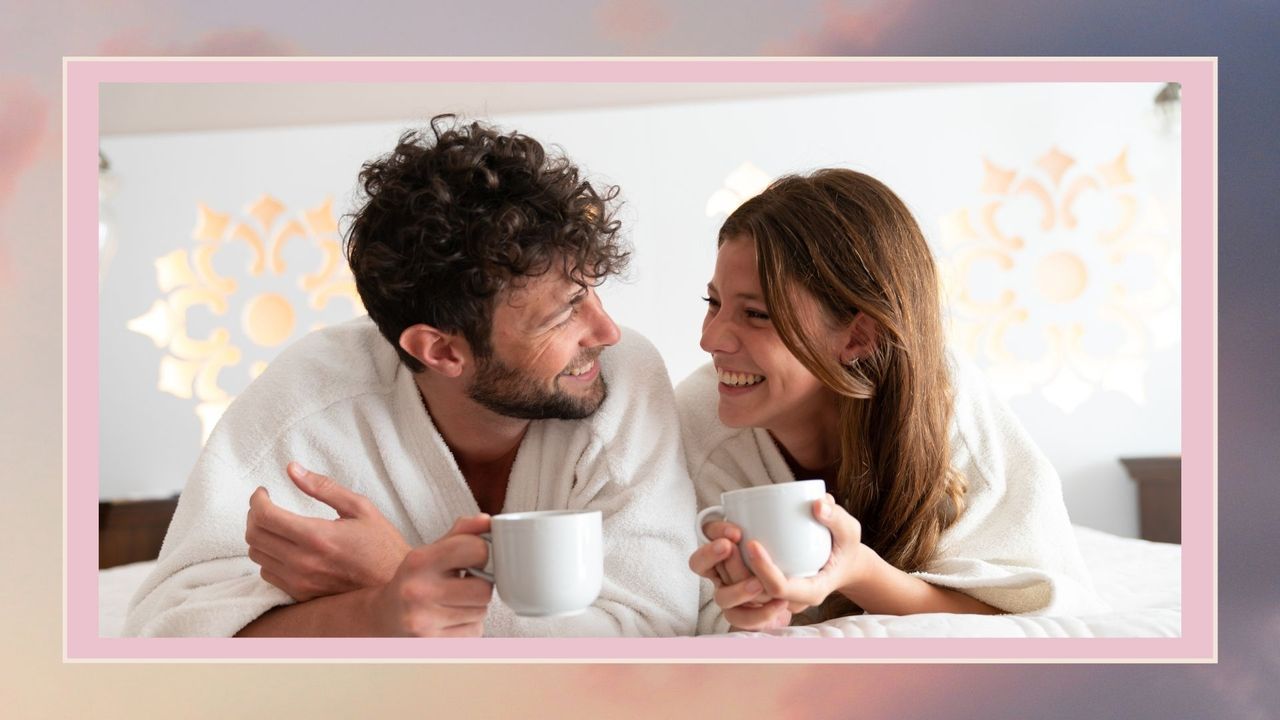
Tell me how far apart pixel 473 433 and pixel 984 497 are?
2.20ft

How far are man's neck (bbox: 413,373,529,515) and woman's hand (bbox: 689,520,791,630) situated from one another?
33cm

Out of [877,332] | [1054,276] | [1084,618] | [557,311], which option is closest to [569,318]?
[557,311]

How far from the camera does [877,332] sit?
4.05 ft

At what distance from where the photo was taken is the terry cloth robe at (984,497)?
1.15m

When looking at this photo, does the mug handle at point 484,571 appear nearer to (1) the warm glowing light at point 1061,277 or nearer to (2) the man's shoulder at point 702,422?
(2) the man's shoulder at point 702,422

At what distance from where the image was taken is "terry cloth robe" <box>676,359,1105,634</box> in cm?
115

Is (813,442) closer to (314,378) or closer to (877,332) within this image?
(877,332)

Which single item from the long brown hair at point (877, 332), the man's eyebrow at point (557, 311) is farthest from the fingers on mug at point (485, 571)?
the long brown hair at point (877, 332)

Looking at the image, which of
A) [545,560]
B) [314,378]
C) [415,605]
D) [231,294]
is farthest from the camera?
[231,294]

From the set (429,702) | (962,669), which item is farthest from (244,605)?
(962,669)

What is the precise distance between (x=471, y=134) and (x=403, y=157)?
9 cm

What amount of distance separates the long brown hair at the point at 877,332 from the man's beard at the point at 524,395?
25cm

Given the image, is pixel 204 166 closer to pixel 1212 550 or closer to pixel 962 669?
pixel 962 669

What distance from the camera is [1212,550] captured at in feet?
3.81
